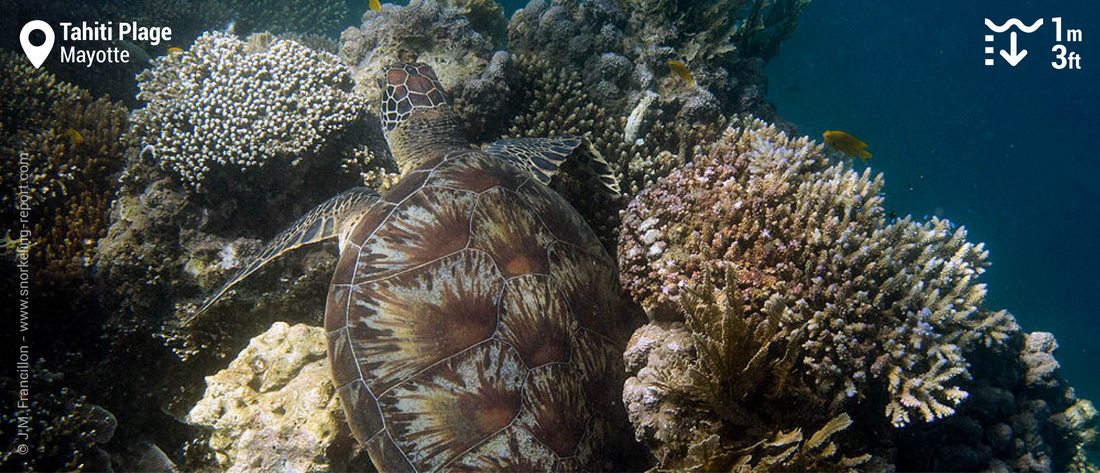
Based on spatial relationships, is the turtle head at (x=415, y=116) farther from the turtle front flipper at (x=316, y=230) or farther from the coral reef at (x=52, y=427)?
the coral reef at (x=52, y=427)

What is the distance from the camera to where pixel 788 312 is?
246 centimetres

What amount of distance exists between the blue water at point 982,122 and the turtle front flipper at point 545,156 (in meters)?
32.1

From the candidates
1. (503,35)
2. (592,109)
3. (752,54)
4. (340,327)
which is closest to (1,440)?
(340,327)

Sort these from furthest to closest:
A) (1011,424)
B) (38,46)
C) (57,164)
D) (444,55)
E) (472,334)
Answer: (38,46)
(444,55)
(57,164)
(1011,424)
(472,334)

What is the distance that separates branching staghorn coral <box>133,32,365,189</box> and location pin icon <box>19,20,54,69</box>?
232cm

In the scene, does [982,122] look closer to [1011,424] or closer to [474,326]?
[1011,424]

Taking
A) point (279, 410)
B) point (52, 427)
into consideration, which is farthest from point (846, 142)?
point (52, 427)

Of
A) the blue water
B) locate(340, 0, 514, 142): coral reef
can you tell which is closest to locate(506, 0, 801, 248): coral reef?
locate(340, 0, 514, 142): coral reef

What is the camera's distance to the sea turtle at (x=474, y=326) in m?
2.22

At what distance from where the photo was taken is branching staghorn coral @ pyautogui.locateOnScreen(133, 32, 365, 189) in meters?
3.63

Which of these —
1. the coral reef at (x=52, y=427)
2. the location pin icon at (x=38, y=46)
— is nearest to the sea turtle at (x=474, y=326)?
the coral reef at (x=52, y=427)

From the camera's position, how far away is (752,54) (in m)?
6.79

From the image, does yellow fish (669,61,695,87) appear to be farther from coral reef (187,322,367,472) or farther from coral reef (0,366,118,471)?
coral reef (0,366,118,471)

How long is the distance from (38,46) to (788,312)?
357 inches
